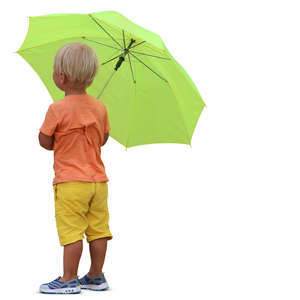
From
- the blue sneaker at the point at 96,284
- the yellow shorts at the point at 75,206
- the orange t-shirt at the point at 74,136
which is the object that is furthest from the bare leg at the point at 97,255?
the orange t-shirt at the point at 74,136

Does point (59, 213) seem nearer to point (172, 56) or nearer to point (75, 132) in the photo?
point (75, 132)

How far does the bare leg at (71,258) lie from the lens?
6.70 meters

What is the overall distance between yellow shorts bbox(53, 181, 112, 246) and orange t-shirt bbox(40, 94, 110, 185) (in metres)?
0.06

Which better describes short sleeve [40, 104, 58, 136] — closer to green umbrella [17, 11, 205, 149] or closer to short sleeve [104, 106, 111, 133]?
short sleeve [104, 106, 111, 133]

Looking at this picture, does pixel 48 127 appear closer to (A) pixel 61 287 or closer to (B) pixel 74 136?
(B) pixel 74 136

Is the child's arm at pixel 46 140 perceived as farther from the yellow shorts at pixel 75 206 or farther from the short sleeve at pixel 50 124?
the yellow shorts at pixel 75 206

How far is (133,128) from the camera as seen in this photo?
7359mm

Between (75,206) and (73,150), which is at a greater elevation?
(73,150)

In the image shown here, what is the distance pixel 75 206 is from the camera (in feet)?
21.9

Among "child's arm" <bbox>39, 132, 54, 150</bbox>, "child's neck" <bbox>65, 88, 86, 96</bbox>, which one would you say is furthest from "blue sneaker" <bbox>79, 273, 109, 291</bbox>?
"child's neck" <bbox>65, 88, 86, 96</bbox>

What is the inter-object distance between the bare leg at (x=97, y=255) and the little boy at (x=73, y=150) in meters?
0.20

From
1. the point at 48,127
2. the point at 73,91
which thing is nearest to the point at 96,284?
the point at 48,127

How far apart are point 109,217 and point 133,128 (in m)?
0.88

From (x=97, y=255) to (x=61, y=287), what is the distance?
43 cm
